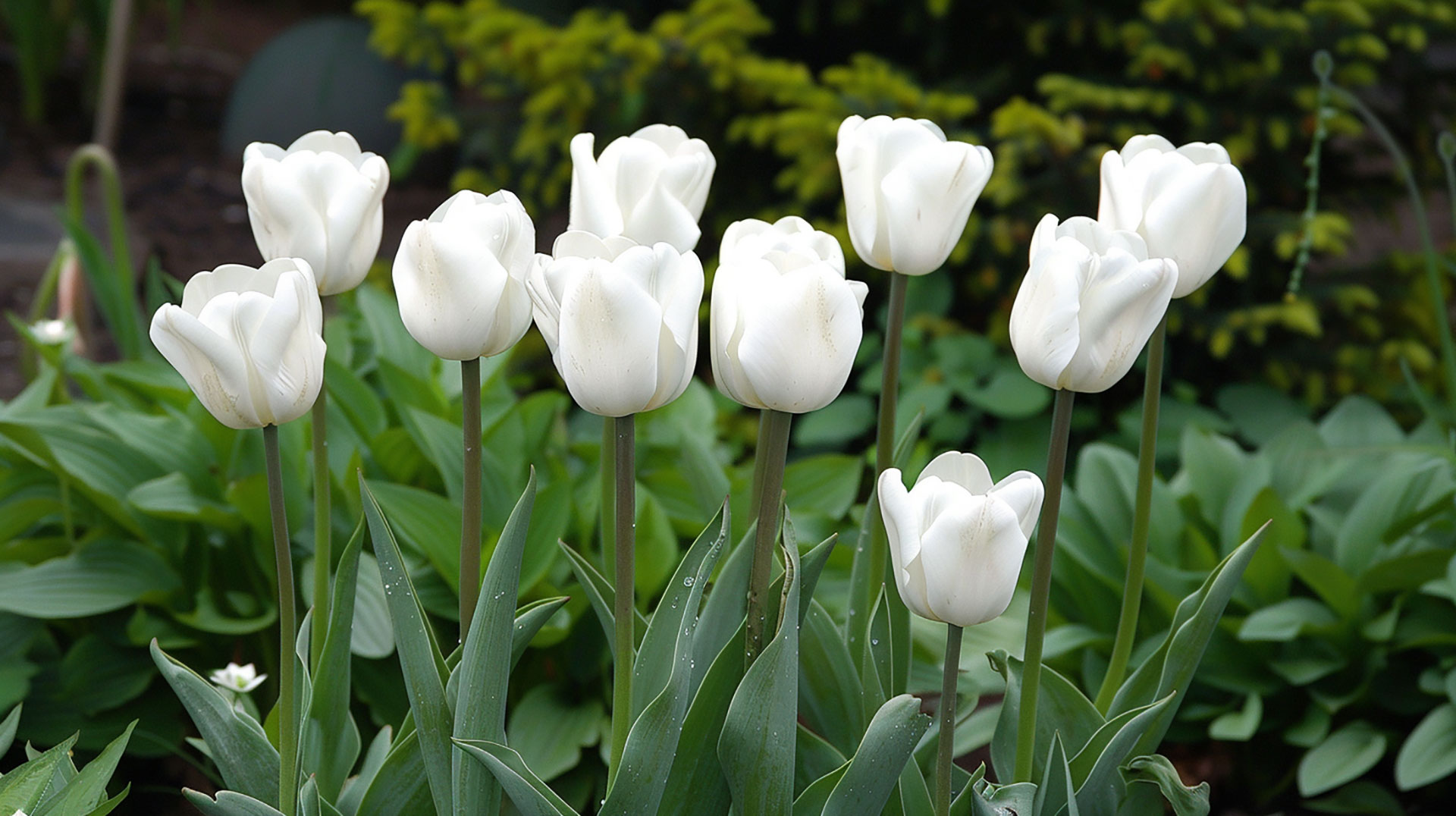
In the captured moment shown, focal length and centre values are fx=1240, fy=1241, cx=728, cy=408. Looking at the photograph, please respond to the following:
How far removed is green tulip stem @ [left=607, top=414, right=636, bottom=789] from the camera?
36.9 inches

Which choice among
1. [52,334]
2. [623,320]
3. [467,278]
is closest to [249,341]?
[467,278]

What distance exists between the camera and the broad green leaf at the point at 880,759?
3.30 feet

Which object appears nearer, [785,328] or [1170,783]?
[785,328]

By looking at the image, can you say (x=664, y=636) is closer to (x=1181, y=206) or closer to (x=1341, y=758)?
(x=1181, y=206)

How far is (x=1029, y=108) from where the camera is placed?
8.55 ft

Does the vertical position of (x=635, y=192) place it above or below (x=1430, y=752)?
above

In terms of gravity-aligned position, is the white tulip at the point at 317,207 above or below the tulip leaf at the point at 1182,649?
above

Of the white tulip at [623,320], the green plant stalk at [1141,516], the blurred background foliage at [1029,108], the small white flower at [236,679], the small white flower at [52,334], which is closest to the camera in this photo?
the white tulip at [623,320]

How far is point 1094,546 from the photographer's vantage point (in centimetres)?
205

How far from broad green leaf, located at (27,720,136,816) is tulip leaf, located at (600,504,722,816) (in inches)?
18.1

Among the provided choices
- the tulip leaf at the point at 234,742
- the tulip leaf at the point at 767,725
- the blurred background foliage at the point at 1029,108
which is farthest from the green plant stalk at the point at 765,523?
the blurred background foliage at the point at 1029,108

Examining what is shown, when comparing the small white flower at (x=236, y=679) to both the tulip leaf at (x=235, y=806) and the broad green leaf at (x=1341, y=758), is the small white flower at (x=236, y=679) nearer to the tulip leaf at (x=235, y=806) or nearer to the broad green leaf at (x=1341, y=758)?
the tulip leaf at (x=235, y=806)

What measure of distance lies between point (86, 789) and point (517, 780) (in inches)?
17.6

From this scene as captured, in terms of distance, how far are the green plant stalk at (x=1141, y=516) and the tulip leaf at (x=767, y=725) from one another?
0.37m
